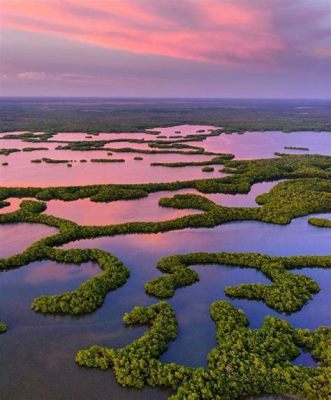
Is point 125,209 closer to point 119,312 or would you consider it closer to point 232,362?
point 119,312

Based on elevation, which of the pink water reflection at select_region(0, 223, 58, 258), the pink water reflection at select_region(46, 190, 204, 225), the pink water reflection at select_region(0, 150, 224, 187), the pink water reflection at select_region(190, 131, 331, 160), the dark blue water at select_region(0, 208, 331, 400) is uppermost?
the pink water reflection at select_region(190, 131, 331, 160)

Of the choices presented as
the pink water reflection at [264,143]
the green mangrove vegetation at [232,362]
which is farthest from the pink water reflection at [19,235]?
the pink water reflection at [264,143]

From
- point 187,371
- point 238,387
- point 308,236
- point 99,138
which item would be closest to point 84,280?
point 187,371

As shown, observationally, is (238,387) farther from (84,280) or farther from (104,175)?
(104,175)

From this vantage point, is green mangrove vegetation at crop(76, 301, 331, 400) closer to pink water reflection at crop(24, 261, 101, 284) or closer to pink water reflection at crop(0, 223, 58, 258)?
pink water reflection at crop(24, 261, 101, 284)

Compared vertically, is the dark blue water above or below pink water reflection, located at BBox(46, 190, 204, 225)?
below

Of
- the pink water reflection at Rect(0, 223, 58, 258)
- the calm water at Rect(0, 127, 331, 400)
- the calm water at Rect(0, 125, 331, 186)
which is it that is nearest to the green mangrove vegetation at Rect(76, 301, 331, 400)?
the calm water at Rect(0, 127, 331, 400)

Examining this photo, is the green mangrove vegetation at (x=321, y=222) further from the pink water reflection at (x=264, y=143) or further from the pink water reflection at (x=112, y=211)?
the pink water reflection at (x=264, y=143)
